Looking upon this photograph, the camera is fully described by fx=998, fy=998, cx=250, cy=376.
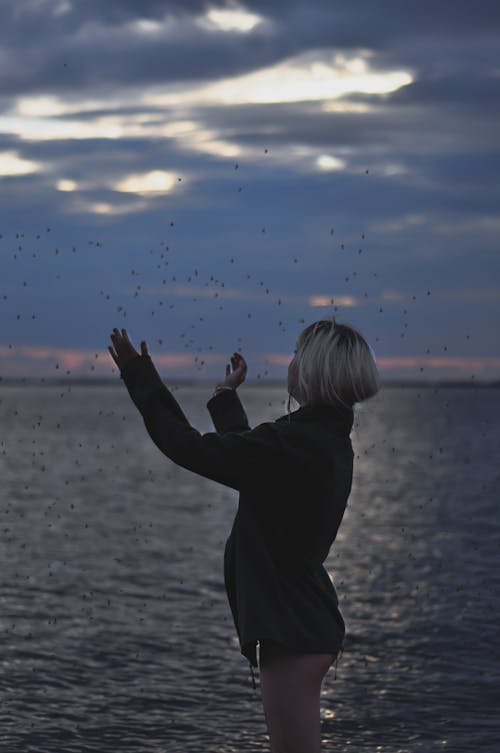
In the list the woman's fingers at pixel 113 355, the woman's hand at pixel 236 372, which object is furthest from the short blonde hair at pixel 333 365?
the woman's fingers at pixel 113 355

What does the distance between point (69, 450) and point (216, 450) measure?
69.7m

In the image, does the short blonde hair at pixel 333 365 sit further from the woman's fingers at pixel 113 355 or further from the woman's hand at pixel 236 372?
the woman's fingers at pixel 113 355

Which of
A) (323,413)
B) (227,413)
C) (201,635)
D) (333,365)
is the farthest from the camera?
(201,635)

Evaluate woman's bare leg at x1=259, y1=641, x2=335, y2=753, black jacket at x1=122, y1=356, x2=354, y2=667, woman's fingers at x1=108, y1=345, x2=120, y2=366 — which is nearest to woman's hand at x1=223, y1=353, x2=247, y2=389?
black jacket at x1=122, y1=356, x2=354, y2=667

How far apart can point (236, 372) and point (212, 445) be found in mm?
821

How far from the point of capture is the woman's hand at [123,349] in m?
3.93

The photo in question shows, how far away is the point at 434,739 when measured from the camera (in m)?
9.28

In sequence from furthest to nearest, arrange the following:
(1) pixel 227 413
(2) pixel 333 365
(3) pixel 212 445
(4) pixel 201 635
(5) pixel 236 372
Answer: (4) pixel 201 635 < (5) pixel 236 372 < (1) pixel 227 413 < (2) pixel 333 365 < (3) pixel 212 445

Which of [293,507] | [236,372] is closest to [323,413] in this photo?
[293,507]

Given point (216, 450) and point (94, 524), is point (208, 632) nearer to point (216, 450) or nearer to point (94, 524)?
point (216, 450)

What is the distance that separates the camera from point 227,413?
4250mm

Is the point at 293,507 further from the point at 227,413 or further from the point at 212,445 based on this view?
the point at 227,413

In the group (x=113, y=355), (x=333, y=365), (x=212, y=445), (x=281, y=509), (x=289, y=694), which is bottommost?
(x=289, y=694)

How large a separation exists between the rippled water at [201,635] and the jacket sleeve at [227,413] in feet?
1.99
